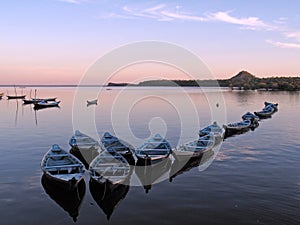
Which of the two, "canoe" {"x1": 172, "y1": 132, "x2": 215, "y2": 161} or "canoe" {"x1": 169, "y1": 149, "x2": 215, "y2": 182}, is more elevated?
"canoe" {"x1": 172, "y1": 132, "x2": 215, "y2": 161}

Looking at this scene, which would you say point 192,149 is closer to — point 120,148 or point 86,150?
point 120,148

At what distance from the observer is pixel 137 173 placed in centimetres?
2684

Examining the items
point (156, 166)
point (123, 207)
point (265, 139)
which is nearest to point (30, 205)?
point (123, 207)

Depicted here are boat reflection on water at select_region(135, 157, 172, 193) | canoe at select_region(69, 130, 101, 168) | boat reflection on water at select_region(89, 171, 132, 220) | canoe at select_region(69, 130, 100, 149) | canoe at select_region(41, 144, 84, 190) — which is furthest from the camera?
canoe at select_region(69, 130, 100, 149)

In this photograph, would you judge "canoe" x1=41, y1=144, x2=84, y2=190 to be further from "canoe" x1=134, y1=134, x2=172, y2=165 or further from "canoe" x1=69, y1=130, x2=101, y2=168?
"canoe" x1=134, y1=134, x2=172, y2=165

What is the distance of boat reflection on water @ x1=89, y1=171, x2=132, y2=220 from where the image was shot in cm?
2023

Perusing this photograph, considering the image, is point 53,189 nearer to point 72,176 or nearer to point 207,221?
point 72,176

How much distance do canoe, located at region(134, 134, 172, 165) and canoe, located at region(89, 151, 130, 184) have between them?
2.33 m

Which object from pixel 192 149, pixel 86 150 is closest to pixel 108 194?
pixel 86 150

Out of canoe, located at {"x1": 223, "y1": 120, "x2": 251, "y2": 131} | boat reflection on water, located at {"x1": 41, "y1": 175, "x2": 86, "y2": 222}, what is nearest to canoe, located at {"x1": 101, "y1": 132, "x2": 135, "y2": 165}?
boat reflection on water, located at {"x1": 41, "y1": 175, "x2": 86, "y2": 222}

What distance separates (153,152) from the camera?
97.2 feet

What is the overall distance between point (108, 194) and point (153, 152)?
8870mm

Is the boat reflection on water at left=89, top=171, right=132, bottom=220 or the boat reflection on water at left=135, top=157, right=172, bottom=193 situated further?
the boat reflection on water at left=135, top=157, right=172, bottom=193

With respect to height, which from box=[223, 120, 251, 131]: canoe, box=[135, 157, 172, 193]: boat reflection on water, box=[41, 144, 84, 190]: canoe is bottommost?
box=[135, 157, 172, 193]: boat reflection on water
